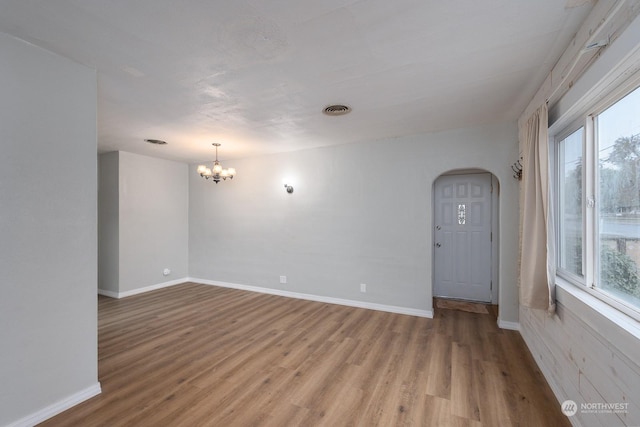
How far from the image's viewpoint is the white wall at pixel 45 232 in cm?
178

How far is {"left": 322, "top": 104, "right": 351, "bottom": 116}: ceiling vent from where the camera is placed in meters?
2.99

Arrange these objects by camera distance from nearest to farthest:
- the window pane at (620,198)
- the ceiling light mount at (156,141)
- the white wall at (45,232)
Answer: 1. the window pane at (620,198)
2. the white wall at (45,232)
3. the ceiling light mount at (156,141)

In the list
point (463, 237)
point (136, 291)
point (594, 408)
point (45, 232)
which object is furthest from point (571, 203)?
point (136, 291)

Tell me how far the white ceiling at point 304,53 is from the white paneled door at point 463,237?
138 cm

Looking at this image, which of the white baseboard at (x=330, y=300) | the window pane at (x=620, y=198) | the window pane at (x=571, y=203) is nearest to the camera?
the window pane at (x=620, y=198)

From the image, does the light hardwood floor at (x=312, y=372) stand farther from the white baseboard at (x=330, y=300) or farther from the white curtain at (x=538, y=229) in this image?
the white curtain at (x=538, y=229)

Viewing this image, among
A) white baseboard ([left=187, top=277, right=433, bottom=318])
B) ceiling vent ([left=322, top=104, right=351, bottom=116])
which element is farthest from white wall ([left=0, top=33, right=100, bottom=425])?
white baseboard ([left=187, top=277, right=433, bottom=318])

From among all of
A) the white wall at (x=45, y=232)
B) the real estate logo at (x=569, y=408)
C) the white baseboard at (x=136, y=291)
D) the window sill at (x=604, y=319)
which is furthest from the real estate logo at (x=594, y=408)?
the white baseboard at (x=136, y=291)

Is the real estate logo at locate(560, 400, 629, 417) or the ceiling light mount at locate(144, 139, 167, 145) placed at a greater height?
the ceiling light mount at locate(144, 139, 167, 145)

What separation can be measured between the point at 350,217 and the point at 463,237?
1932 millimetres

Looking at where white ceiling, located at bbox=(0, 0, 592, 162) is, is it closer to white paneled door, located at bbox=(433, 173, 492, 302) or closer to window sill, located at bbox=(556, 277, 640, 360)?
white paneled door, located at bbox=(433, 173, 492, 302)

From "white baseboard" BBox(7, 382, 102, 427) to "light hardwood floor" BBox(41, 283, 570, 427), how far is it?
47 millimetres

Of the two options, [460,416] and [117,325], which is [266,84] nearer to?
[460,416]

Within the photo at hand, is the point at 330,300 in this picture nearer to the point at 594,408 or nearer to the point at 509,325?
the point at 509,325
